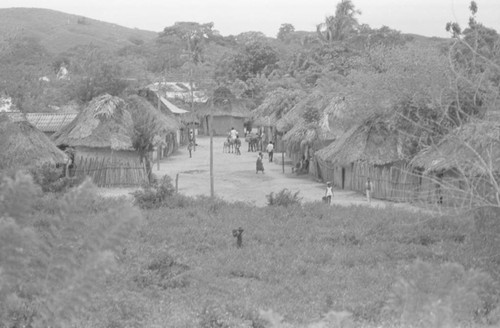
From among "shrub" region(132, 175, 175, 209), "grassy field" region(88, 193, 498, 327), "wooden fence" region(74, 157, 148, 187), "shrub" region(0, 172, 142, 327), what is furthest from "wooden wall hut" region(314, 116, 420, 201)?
"shrub" region(0, 172, 142, 327)

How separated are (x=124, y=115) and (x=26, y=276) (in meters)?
20.0

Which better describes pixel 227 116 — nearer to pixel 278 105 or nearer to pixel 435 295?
pixel 278 105

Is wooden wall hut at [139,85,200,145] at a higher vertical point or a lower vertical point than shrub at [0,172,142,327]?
higher

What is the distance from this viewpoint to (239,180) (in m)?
25.6

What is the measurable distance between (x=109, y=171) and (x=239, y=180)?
4.97 metres

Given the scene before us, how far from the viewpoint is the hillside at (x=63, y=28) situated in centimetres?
10625

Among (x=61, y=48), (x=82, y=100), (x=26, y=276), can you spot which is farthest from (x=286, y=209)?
(x=61, y=48)

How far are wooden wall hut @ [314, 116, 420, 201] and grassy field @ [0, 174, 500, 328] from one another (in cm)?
359

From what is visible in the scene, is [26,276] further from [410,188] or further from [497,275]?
[410,188]

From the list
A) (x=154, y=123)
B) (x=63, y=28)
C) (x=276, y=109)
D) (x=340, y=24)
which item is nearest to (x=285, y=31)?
(x=63, y=28)

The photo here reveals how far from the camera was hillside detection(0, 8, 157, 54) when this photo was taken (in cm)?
10625

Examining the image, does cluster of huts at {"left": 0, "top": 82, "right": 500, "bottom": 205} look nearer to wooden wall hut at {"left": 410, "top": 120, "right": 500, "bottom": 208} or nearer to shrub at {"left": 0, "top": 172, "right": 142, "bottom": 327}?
wooden wall hut at {"left": 410, "top": 120, "right": 500, "bottom": 208}

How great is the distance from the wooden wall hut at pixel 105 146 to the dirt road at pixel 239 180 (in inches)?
40.3

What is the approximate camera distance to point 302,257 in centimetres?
1309
